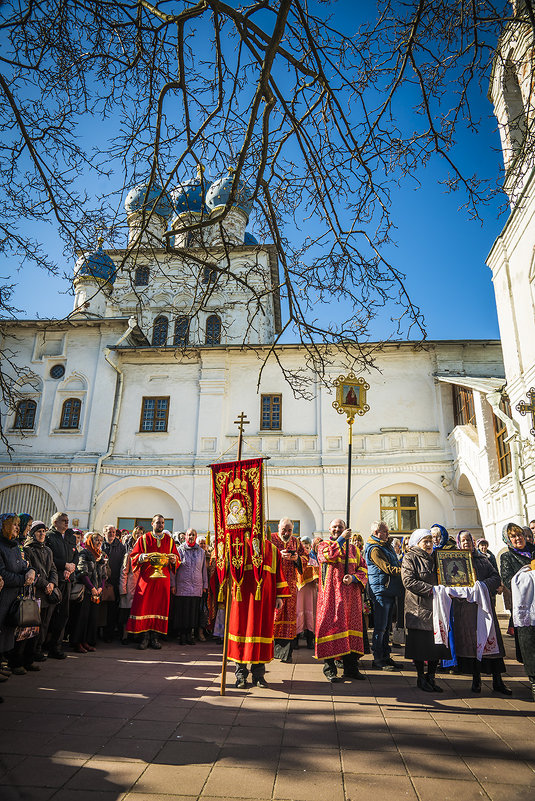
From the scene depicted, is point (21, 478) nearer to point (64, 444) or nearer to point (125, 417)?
point (64, 444)

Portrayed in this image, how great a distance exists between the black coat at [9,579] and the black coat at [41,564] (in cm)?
72

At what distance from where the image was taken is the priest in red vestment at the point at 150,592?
9.04 m

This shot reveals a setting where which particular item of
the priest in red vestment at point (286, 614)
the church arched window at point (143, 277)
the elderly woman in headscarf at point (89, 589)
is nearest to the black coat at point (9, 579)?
the elderly woman in headscarf at point (89, 589)

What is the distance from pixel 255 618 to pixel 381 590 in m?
2.04

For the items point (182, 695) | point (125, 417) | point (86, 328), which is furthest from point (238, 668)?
point (86, 328)

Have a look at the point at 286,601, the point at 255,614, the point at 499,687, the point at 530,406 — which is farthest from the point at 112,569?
the point at 530,406

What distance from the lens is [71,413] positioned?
20.6 metres

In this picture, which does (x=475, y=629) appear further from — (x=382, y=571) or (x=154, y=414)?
(x=154, y=414)

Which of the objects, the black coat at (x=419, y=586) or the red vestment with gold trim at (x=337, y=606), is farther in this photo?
the red vestment with gold trim at (x=337, y=606)

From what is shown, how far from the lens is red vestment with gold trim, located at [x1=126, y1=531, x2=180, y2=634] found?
9039 millimetres

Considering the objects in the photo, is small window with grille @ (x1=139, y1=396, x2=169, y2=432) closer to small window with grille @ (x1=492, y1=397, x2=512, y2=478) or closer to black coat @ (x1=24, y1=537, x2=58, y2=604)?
small window with grille @ (x1=492, y1=397, x2=512, y2=478)

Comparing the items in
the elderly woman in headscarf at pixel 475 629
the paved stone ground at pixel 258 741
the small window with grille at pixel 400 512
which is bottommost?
the paved stone ground at pixel 258 741

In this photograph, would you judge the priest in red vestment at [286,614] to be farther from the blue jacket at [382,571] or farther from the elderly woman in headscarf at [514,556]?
the elderly woman in headscarf at [514,556]

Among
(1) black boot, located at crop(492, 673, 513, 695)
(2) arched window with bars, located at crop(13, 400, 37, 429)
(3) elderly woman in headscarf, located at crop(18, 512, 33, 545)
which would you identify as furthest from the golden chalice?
(2) arched window with bars, located at crop(13, 400, 37, 429)
